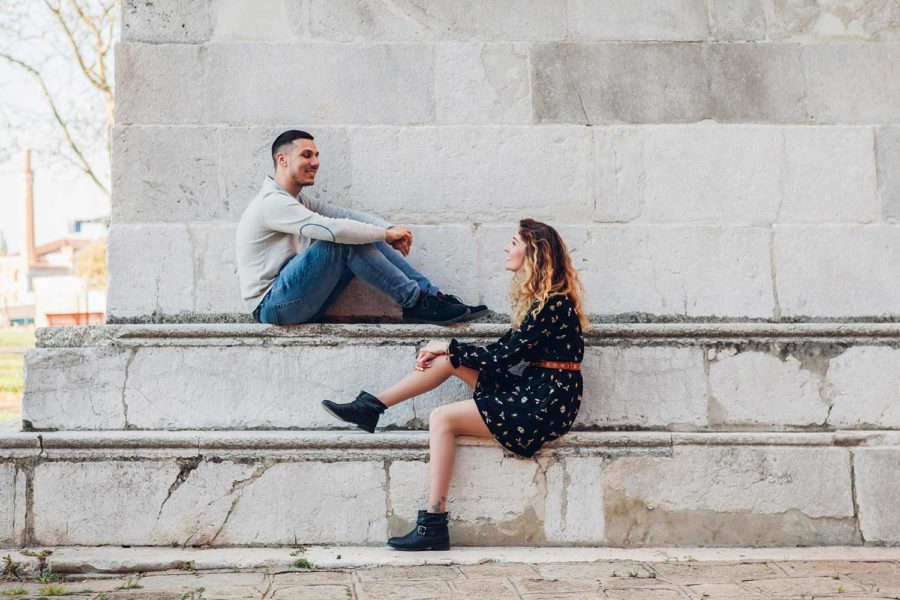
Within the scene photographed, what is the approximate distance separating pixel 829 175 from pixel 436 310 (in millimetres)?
2350

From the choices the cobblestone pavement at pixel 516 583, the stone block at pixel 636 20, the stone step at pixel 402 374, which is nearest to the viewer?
the cobblestone pavement at pixel 516 583

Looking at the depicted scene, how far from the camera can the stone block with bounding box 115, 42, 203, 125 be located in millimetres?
4875

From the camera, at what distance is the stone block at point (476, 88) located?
16.4 ft

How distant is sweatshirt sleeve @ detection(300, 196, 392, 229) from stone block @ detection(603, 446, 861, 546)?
173cm

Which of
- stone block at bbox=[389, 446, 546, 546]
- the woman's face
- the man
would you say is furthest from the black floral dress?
the man

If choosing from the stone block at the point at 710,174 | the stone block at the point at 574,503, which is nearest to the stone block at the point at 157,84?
the stone block at the point at 710,174

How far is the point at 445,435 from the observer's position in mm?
4320

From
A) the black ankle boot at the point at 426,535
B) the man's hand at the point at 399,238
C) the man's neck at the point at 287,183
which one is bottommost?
the black ankle boot at the point at 426,535

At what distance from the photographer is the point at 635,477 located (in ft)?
14.9

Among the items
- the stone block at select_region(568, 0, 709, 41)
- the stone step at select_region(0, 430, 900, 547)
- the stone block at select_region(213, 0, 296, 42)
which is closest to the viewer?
the stone step at select_region(0, 430, 900, 547)

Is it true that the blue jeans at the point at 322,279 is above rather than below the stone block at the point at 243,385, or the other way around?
above

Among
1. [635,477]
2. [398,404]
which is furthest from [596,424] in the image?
[398,404]

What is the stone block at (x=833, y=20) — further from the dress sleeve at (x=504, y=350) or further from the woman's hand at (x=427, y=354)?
the woman's hand at (x=427, y=354)

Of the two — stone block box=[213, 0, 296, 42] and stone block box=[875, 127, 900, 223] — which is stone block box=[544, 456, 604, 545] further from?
stone block box=[213, 0, 296, 42]
